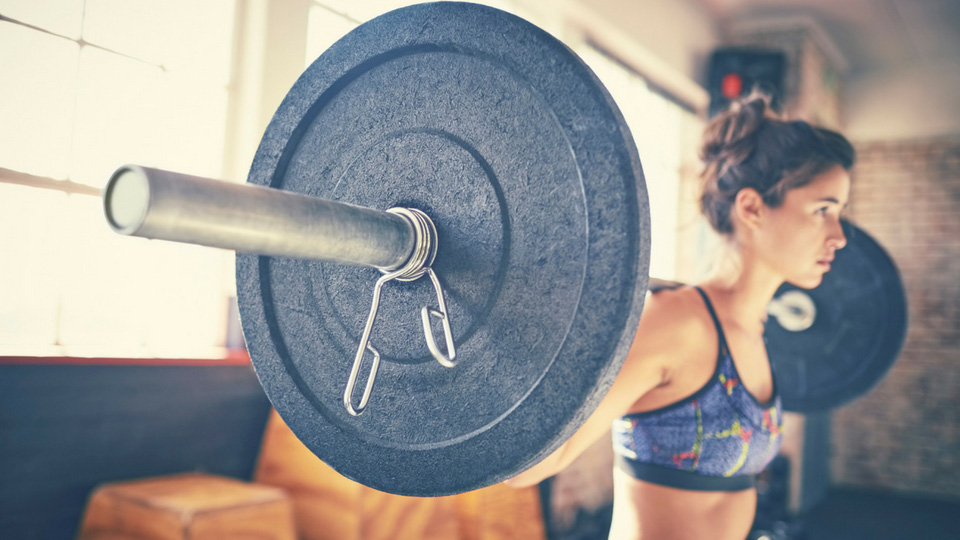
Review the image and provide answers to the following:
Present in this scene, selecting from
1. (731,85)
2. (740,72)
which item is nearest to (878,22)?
(740,72)

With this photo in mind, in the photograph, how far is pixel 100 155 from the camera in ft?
7.04

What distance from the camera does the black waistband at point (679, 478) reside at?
0.99 m

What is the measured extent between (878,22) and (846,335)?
15.1ft

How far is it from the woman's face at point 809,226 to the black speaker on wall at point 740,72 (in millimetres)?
3695

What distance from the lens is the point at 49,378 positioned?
6.35 ft

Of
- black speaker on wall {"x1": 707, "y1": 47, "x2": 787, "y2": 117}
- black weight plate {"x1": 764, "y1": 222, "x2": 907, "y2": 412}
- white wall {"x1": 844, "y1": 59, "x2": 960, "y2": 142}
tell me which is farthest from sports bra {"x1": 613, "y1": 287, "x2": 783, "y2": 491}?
white wall {"x1": 844, "y1": 59, "x2": 960, "y2": 142}

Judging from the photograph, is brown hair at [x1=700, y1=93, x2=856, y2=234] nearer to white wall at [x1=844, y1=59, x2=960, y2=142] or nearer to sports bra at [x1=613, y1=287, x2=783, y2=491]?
sports bra at [x1=613, y1=287, x2=783, y2=491]

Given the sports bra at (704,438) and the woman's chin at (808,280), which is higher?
the woman's chin at (808,280)

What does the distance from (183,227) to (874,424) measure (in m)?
6.56

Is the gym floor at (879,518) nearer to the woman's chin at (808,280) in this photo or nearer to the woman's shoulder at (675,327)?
the woman's chin at (808,280)

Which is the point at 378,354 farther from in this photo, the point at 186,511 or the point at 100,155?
the point at 100,155

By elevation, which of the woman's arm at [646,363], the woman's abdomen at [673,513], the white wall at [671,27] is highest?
the white wall at [671,27]

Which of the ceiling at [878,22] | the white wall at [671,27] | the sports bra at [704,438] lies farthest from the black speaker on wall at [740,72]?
the sports bra at [704,438]

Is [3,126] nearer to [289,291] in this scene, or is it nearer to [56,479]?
[56,479]
